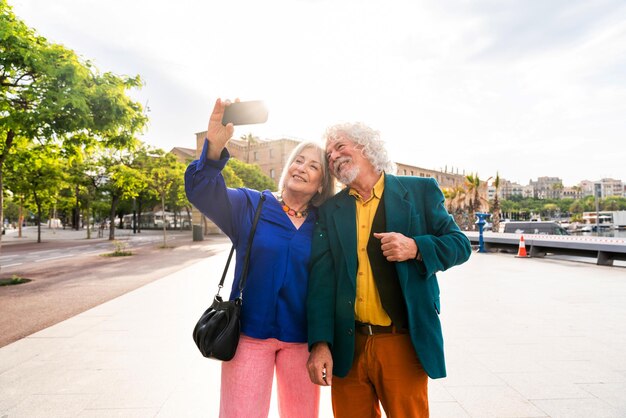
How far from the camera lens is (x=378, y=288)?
1881 millimetres

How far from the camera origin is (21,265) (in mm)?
14156

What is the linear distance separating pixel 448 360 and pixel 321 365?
272 centimetres

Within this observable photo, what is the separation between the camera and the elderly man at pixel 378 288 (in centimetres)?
183

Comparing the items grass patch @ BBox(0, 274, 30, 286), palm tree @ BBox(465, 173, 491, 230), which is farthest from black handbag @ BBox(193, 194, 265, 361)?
palm tree @ BBox(465, 173, 491, 230)

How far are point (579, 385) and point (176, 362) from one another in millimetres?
3782

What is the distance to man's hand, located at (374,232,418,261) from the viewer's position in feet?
5.72

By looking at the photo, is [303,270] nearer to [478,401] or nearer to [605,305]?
[478,401]

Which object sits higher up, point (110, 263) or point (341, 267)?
point (341, 267)

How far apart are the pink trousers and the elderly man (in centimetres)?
11

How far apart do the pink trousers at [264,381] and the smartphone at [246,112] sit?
3.45 feet

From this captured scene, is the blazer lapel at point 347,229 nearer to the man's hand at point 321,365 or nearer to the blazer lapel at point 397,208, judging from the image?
the blazer lapel at point 397,208

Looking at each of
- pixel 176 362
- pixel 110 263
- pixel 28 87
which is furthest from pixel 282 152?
pixel 176 362

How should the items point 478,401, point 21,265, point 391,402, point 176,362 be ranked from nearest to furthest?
point 391,402 → point 478,401 → point 176,362 → point 21,265

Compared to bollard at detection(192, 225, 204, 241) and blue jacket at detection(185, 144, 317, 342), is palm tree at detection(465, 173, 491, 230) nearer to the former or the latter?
bollard at detection(192, 225, 204, 241)
